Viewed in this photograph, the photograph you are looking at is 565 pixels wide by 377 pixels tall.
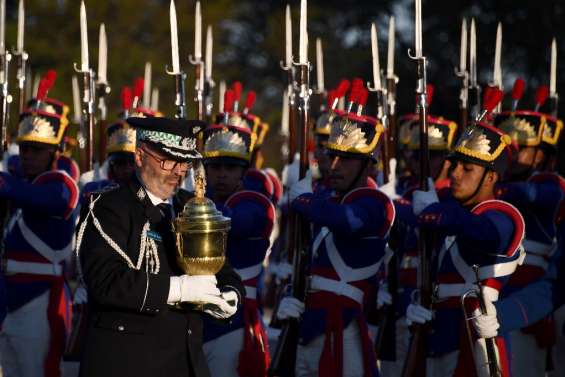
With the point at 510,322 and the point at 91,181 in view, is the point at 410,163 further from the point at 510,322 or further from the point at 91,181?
the point at 510,322

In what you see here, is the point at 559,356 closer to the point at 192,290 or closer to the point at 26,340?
the point at 26,340

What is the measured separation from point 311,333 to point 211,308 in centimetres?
237

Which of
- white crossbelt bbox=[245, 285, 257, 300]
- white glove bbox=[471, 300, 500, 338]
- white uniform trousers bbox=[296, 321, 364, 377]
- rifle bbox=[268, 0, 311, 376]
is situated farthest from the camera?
white crossbelt bbox=[245, 285, 257, 300]

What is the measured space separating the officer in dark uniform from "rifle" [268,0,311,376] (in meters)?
2.06

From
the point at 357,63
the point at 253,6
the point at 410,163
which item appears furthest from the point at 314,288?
Answer: the point at 253,6

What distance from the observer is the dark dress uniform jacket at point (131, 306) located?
5.10 m

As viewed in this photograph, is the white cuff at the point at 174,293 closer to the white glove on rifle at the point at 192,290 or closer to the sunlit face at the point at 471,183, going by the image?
the white glove on rifle at the point at 192,290

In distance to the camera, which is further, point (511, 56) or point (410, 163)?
point (511, 56)

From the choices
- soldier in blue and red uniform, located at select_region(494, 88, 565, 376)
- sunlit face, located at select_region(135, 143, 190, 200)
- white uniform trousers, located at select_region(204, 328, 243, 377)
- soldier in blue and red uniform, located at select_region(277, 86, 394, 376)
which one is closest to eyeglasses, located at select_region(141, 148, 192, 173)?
sunlit face, located at select_region(135, 143, 190, 200)

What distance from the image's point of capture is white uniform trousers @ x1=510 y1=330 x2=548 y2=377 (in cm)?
842

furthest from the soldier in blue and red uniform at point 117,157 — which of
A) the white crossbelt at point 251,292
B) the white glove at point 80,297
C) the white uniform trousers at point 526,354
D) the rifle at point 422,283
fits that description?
the white uniform trousers at point 526,354

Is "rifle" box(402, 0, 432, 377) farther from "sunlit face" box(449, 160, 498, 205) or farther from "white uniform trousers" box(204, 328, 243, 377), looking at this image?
"white uniform trousers" box(204, 328, 243, 377)

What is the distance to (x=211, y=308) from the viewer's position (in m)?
5.23

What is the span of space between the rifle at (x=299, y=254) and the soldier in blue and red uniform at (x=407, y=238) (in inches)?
29.0
